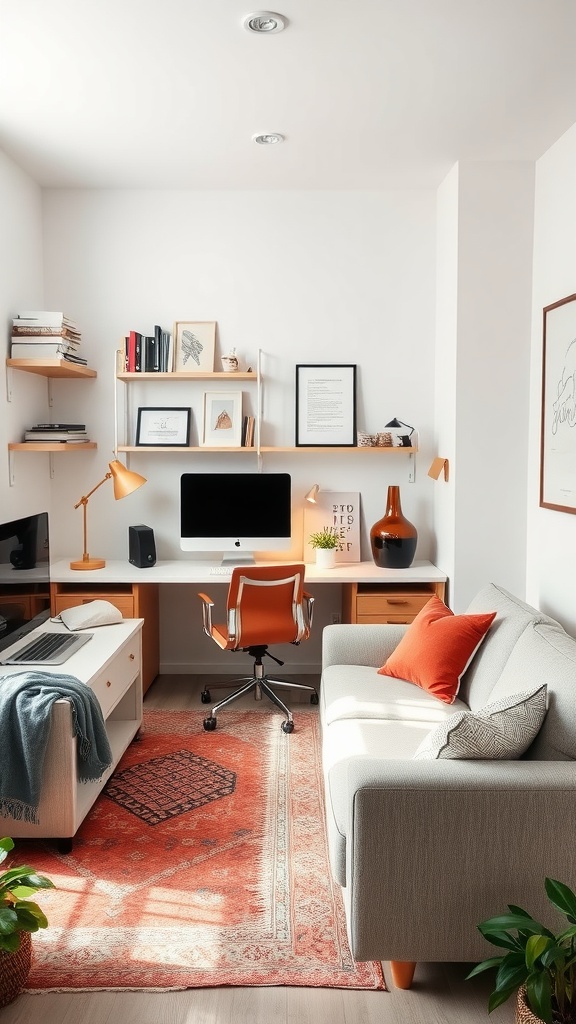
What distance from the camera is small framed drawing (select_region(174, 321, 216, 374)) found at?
4.42 metres

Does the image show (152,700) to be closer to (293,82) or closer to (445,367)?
(445,367)

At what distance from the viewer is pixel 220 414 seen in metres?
4.47

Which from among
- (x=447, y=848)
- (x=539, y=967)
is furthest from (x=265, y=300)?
(x=539, y=967)

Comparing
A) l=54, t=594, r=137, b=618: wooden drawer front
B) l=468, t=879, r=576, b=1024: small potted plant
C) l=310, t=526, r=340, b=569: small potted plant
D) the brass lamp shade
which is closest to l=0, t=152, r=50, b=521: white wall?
the brass lamp shade

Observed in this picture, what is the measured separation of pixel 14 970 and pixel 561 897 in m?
1.28

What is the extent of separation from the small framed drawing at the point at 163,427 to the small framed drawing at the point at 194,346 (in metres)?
0.24

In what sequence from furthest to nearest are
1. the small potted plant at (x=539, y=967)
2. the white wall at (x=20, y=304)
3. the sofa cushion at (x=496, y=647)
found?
1. the white wall at (x=20, y=304)
2. the sofa cushion at (x=496, y=647)
3. the small potted plant at (x=539, y=967)

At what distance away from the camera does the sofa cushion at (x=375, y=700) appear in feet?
9.07

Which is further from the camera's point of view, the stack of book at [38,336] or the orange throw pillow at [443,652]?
the stack of book at [38,336]

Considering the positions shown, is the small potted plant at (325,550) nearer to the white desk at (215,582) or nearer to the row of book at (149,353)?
the white desk at (215,582)

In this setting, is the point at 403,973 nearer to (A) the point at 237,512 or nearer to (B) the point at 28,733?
(B) the point at 28,733

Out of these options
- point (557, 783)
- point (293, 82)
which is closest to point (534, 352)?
point (293, 82)

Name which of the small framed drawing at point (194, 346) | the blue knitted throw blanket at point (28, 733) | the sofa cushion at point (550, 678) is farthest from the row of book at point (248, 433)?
the sofa cushion at point (550, 678)

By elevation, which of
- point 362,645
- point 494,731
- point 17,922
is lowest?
point 17,922
